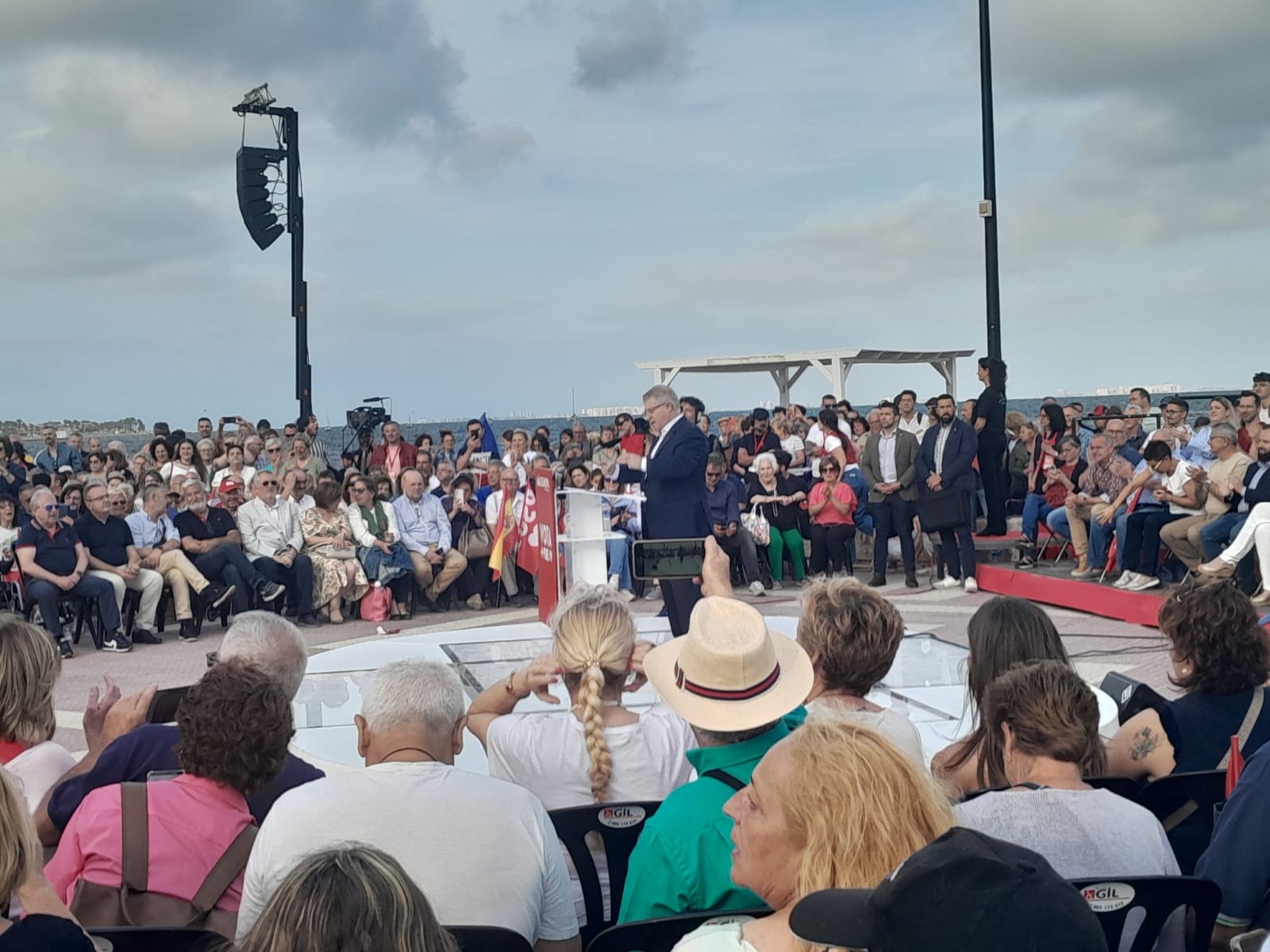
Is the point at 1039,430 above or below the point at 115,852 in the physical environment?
above

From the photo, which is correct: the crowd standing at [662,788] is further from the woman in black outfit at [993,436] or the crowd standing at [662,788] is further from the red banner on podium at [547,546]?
the woman in black outfit at [993,436]

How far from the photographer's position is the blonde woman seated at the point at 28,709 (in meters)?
3.06

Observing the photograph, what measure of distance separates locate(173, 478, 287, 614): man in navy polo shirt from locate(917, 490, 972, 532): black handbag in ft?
17.5

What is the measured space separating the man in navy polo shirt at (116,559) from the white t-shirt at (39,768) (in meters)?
6.06

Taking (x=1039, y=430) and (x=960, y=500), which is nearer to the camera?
(x=960, y=500)

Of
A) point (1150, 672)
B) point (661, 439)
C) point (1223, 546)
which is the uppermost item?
point (661, 439)

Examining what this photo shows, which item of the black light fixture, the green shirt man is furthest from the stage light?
the green shirt man

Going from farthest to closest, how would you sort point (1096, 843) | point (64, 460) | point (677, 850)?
point (64, 460)
point (1096, 843)
point (677, 850)

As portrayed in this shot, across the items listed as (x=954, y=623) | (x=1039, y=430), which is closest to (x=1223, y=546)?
(x=954, y=623)

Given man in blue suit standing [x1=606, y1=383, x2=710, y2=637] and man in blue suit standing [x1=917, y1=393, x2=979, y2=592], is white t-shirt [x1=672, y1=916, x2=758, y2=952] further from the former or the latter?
man in blue suit standing [x1=917, y1=393, x2=979, y2=592]

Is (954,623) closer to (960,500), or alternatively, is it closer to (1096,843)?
(960,500)

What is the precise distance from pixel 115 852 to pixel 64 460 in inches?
504

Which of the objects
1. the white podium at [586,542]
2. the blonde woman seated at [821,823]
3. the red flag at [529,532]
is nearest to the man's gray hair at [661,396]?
the white podium at [586,542]

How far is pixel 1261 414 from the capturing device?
33.9ft
